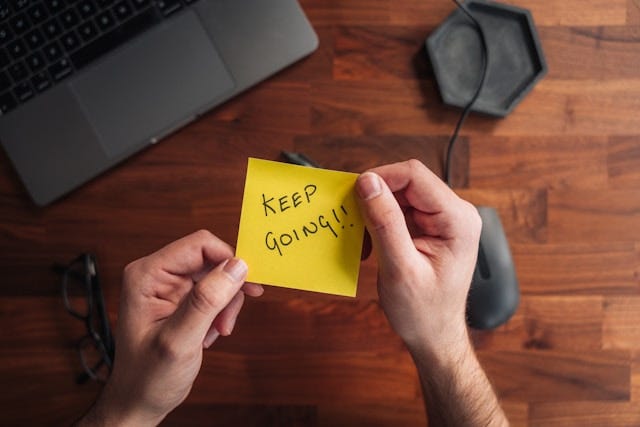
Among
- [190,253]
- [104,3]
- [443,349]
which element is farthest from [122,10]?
[443,349]

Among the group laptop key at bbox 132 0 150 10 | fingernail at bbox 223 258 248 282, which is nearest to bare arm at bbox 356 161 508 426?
fingernail at bbox 223 258 248 282

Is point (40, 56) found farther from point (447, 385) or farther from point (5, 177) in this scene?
point (447, 385)

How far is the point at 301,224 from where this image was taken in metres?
0.50

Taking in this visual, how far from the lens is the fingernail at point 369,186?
1.58 ft

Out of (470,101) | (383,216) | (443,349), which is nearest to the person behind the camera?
(383,216)

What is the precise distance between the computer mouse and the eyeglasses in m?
0.44

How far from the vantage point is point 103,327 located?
0.70 metres

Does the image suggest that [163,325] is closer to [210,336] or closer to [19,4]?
[210,336]

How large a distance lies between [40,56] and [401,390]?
584 mm

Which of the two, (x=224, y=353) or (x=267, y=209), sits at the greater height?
(x=267, y=209)

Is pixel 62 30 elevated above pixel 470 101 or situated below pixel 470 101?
above

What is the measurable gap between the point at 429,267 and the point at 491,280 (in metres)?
0.18

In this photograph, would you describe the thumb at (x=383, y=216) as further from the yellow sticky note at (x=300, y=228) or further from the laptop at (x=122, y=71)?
the laptop at (x=122, y=71)

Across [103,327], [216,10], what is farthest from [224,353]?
[216,10]
